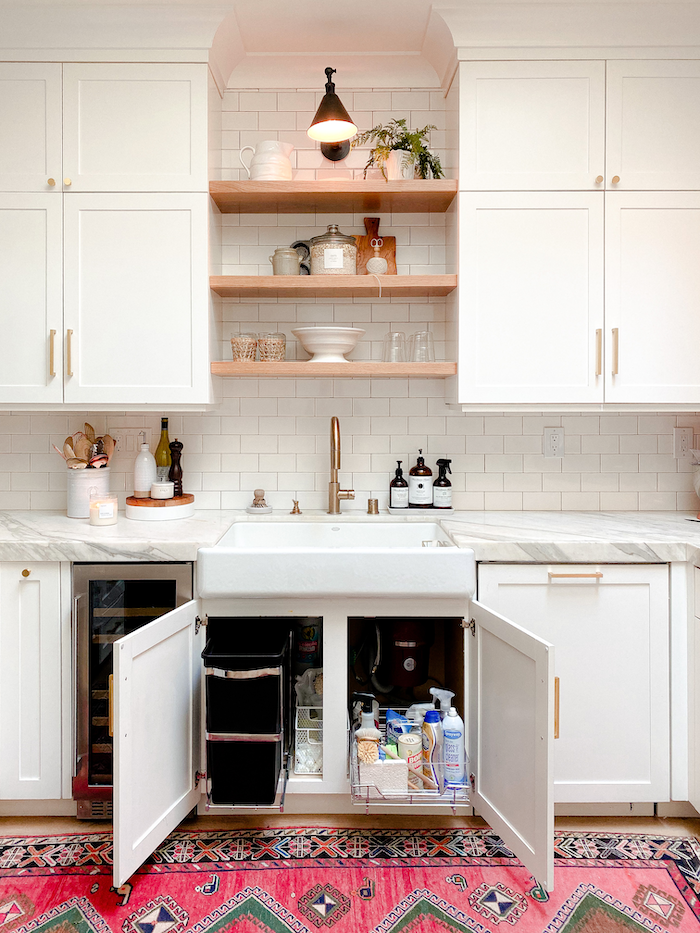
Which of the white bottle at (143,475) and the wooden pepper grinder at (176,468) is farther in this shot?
the wooden pepper grinder at (176,468)

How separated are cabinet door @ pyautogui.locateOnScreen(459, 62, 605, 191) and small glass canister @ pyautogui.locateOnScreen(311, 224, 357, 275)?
1.54 feet

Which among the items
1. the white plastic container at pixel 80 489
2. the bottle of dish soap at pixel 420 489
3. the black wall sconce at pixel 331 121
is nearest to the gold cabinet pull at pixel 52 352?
the white plastic container at pixel 80 489

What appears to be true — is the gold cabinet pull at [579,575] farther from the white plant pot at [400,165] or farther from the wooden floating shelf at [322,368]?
the white plant pot at [400,165]

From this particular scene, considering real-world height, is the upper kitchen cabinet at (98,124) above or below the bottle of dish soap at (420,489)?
above

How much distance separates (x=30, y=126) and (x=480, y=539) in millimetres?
2120

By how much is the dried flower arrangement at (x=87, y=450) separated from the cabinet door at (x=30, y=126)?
90 centimetres

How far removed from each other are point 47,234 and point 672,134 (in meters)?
2.24

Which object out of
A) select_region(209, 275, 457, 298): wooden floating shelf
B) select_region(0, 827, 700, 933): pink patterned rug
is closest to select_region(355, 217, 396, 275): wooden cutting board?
select_region(209, 275, 457, 298): wooden floating shelf

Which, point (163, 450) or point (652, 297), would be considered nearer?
point (652, 297)

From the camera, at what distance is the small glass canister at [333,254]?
235cm

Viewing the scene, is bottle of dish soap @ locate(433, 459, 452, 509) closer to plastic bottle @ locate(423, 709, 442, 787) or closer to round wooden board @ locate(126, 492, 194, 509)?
Answer: plastic bottle @ locate(423, 709, 442, 787)

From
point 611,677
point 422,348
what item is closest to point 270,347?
point 422,348

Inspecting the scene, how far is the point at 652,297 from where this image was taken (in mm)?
2252

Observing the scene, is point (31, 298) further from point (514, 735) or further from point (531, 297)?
point (514, 735)
